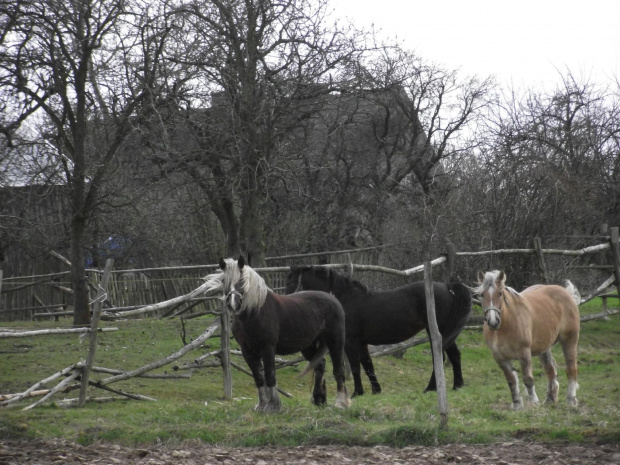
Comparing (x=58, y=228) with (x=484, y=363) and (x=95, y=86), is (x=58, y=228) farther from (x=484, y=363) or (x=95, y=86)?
(x=484, y=363)

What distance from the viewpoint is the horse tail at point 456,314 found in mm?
10242

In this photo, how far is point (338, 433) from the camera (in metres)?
6.76

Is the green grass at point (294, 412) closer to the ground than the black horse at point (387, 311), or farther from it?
closer to the ground

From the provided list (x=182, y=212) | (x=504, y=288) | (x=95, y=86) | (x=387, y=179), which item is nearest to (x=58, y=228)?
(x=182, y=212)

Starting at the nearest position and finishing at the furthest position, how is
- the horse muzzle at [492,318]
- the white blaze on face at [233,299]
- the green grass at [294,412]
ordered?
the green grass at [294,412]
the white blaze on face at [233,299]
the horse muzzle at [492,318]

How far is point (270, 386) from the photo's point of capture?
25.7 feet

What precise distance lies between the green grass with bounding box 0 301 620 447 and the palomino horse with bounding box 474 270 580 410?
0.92 ft

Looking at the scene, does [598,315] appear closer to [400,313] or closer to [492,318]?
[400,313]

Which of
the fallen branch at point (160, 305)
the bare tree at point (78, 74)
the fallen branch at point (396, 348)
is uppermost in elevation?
the bare tree at point (78, 74)

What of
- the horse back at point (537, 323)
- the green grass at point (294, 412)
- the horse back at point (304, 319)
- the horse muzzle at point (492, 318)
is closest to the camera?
the green grass at point (294, 412)

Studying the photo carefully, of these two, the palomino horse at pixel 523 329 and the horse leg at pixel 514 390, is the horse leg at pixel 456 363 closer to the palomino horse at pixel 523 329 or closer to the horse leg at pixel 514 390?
the palomino horse at pixel 523 329

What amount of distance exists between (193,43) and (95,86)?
2.05m

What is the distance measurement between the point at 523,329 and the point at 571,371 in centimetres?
86

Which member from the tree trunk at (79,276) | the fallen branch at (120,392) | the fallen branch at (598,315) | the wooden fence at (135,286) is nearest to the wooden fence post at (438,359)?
the fallen branch at (120,392)
